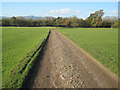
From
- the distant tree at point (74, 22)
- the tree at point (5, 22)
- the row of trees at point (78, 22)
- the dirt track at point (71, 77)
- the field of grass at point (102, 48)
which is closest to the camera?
the dirt track at point (71, 77)

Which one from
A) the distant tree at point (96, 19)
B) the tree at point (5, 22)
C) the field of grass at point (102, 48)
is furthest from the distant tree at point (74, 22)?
the field of grass at point (102, 48)

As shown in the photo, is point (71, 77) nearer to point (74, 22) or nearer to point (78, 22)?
point (74, 22)

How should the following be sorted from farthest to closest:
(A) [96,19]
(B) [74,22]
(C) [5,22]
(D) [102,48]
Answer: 1. (C) [5,22]
2. (B) [74,22]
3. (A) [96,19]
4. (D) [102,48]

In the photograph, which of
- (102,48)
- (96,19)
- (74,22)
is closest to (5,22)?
(74,22)

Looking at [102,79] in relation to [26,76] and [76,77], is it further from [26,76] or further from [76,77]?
[26,76]

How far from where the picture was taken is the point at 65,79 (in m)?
8.30

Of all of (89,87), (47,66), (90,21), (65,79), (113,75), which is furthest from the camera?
(90,21)

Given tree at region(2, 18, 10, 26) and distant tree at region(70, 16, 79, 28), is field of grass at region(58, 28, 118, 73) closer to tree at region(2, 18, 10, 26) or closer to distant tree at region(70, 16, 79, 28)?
distant tree at region(70, 16, 79, 28)

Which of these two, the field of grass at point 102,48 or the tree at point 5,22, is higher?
the tree at point 5,22

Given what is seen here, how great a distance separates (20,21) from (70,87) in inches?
5667

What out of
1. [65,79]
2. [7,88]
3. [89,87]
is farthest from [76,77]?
[7,88]

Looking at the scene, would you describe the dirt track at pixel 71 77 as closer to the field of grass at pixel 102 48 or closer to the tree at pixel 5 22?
the field of grass at pixel 102 48

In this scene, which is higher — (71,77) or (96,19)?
(96,19)

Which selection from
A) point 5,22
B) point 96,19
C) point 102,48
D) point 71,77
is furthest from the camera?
point 5,22
